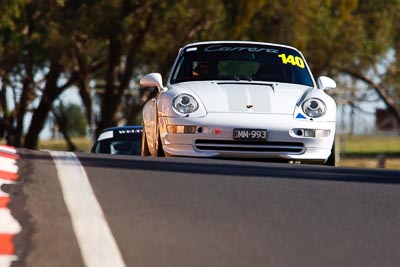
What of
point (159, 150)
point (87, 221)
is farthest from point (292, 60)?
point (87, 221)

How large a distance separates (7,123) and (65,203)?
37.9 meters

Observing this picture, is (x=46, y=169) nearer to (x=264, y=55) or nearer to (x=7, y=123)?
(x=264, y=55)

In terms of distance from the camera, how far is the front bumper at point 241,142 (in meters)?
11.9

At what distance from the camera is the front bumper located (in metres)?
11.9

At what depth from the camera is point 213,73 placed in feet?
43.7

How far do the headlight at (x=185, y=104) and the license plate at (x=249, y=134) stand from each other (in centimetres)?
52

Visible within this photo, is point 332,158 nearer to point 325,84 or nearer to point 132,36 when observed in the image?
point 325,84

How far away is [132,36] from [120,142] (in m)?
23.9

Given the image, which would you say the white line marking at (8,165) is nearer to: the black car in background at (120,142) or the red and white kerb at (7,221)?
the red and white kerb at (7,221)

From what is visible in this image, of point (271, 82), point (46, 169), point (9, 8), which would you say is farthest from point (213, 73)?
point (9, 8)

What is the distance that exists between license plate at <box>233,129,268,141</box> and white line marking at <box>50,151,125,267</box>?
8.34 ft

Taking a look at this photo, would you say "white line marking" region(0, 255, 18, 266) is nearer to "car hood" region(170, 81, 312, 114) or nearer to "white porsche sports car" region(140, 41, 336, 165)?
"white porsche sports car" region(140, 41, 336, 165)

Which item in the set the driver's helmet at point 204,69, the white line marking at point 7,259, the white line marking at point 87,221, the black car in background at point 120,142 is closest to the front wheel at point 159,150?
the driver's helmet at point 204,69

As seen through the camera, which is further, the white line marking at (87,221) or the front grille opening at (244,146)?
the front grille opening at (244,146)
